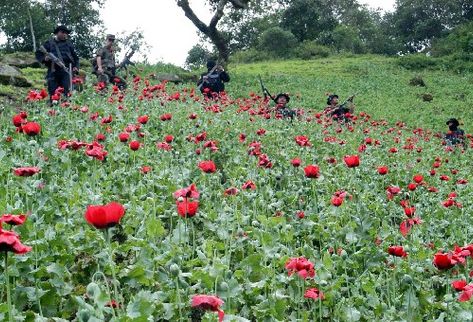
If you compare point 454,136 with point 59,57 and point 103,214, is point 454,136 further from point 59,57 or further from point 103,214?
point 103,214

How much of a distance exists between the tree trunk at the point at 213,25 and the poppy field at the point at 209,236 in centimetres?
1593

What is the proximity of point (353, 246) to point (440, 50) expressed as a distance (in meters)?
35.4

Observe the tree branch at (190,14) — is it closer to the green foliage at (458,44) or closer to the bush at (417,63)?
the bush at (417,63)

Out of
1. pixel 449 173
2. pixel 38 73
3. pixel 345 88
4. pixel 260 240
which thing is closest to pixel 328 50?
pixel 345 88

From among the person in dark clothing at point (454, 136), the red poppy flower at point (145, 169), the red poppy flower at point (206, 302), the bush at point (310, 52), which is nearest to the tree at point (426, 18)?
the bush at point (310, 52)

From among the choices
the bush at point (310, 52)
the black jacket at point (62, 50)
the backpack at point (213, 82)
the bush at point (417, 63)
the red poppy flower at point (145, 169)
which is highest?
the bush at point (310, 52)

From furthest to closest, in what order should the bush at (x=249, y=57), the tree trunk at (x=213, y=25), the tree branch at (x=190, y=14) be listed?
the bush at (x=249, y=57)
the tree branch at (x=190, y=14)
the tree trunk at (x=213, y=25)

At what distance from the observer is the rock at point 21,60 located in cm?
1504

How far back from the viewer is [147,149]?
5766 millimetres

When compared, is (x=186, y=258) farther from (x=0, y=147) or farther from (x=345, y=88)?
(x=345, y=88)

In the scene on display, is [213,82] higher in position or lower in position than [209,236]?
higher

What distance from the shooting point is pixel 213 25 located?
23062 millimetres

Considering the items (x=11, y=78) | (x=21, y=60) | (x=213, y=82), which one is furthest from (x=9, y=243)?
(x=21, y=60)

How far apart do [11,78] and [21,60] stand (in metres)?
4.44
